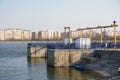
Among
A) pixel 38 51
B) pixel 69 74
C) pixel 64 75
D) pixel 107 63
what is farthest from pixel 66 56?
pixel 38 51

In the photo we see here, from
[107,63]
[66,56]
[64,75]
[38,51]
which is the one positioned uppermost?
[38,51]

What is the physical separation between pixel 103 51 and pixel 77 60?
159 inches

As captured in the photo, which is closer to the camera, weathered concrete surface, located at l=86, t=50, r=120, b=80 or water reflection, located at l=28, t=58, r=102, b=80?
water reflection, located at l=28, t=58, r=102, b=80

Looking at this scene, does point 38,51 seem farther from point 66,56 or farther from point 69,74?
point 69,74

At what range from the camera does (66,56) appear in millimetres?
43719

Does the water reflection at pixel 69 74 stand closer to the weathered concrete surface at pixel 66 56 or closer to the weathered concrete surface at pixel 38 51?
the weathered concrete surface at pixel 66 56

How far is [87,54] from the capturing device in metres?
45.0

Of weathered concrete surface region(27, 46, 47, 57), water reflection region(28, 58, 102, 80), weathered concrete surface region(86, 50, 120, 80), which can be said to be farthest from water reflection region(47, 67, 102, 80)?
weathered concrete surface region(27, 46, 47, 57)

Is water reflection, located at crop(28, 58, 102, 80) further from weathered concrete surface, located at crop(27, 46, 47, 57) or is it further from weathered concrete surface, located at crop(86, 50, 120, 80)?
weathered concrete surface, located at crop(27, 46, 47, 57)

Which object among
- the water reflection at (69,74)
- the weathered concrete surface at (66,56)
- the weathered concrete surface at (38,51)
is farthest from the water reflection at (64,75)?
the weathered concrete surface at (38,51)

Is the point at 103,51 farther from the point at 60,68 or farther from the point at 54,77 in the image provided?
the point at 54,77

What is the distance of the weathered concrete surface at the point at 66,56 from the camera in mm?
43375

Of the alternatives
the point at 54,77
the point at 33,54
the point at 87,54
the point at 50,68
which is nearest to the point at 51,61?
the point at 50,68

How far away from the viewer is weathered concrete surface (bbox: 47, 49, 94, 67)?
142 feet
